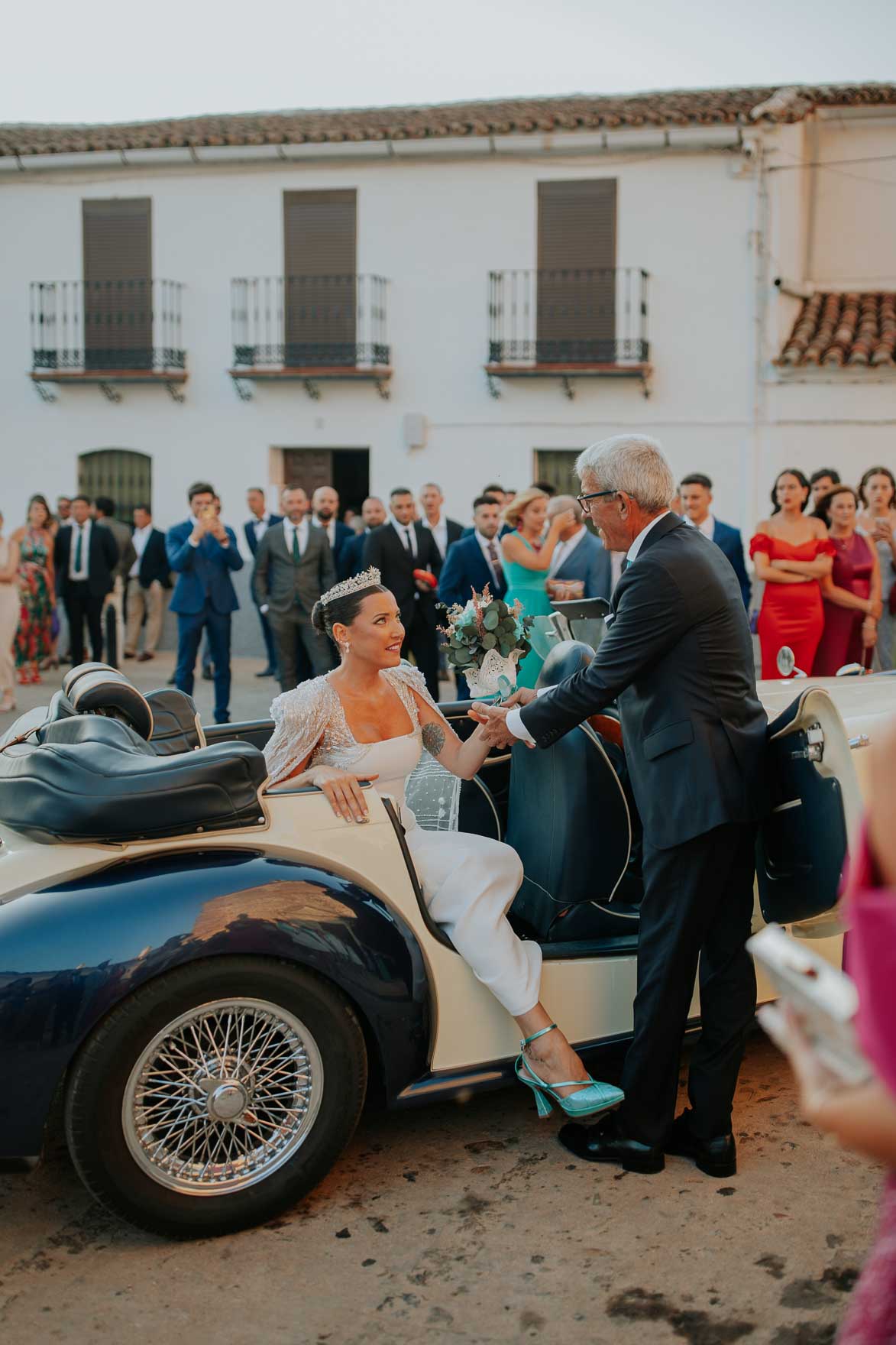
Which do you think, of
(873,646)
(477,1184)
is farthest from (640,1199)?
(873,646)

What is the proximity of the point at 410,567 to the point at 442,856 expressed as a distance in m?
8.32

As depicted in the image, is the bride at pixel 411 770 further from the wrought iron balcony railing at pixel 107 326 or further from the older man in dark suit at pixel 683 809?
the wrought iron balcony railing at pixel 107 326

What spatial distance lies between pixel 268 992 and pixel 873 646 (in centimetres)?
704

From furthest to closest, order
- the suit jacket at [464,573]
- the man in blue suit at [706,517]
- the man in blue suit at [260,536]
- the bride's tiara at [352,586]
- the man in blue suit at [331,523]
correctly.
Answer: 1. the man in blue suit at [260,536]
2. the man in blue suit at [331,523]
3. the suit jacket at [464,573]
4. the man in blue suit at [706,517]
5. the bride's tiara at [352,586]

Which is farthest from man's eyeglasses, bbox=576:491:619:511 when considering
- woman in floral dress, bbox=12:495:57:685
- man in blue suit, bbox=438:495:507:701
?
woman in floral dress, bbox=12:495:57:685

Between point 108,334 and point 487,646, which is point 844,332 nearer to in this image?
point 108,334

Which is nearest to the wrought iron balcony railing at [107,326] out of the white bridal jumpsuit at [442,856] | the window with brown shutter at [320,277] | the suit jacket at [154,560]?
the window with brown shutter at [320,277]

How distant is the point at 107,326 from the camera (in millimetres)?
20781

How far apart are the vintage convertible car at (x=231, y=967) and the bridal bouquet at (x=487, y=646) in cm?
95

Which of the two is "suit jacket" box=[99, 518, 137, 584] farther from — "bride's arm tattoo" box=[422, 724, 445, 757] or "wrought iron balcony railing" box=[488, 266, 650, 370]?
"bride's arm tattoo" box=[422, 724, 445, 757]

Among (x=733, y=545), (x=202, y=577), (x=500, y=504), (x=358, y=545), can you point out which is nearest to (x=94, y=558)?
(x=202, y=577)

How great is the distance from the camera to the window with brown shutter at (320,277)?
64.8ft

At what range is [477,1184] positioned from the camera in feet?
11.5

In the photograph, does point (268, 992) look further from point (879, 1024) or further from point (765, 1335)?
point (879, 1024)
